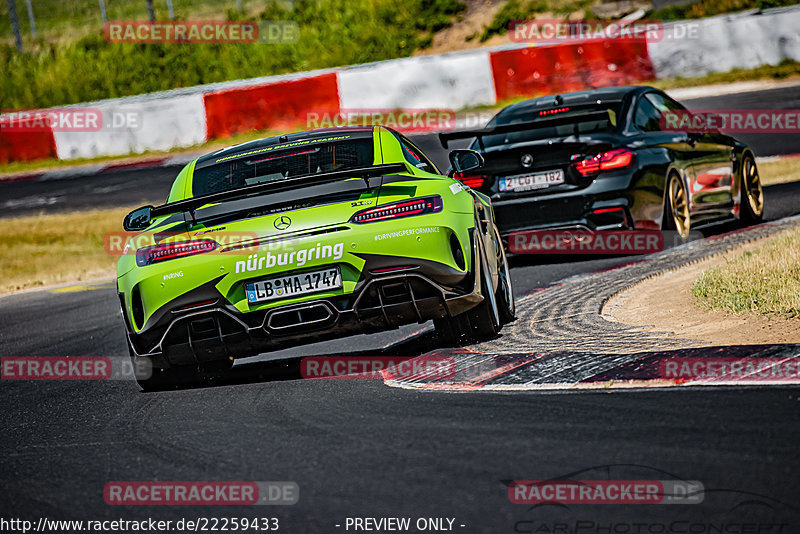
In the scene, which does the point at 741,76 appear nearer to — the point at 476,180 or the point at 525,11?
the point at 525,11

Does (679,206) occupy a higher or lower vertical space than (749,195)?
higher

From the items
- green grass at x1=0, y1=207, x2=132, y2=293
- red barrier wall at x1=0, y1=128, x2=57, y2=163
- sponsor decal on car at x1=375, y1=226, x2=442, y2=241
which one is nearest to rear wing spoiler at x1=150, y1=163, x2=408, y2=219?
sponsor decal on car at x1=375, y1=226, x2=442, y2=241

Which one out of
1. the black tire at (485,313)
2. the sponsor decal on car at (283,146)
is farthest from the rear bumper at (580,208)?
the black tire at (485,313)

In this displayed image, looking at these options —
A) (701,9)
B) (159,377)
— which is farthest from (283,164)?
(701,9)

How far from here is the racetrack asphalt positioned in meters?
3.61

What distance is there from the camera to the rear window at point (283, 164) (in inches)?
271

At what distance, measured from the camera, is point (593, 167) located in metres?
9.77

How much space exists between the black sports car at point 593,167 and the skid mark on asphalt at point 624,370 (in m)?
3.60

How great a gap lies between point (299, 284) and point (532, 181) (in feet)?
14.1

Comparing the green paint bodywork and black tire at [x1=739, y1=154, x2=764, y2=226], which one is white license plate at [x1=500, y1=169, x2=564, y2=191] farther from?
the green paint bodywork

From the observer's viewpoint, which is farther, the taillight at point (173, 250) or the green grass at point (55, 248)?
the green grass at point (55, 248)

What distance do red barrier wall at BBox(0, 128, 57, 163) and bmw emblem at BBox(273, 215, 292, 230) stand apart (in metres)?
21.7

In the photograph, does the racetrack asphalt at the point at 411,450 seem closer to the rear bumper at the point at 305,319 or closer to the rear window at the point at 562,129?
the rear bumper at the point at 305,319

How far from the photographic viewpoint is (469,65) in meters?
25.2
